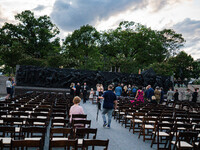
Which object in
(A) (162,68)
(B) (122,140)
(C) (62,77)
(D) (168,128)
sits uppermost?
(A) (162,68)

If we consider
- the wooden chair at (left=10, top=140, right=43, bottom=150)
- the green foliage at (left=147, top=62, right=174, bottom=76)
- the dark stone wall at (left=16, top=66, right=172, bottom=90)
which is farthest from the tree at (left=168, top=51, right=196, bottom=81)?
the wooden chair at (left=10, top=140, right=43, bottom=150)

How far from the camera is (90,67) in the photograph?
46750 mm

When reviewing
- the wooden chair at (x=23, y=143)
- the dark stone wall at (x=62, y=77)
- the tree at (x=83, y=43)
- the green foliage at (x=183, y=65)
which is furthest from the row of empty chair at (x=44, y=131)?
the green foliage at (x=183, y=65)

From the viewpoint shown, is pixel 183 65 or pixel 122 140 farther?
pixel 183 65

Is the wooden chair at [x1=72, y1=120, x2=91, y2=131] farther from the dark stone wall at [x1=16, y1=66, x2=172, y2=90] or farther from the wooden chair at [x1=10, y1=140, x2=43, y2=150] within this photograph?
the dark stone wall at [x1=16, y1=66, x2=172, y2=90]

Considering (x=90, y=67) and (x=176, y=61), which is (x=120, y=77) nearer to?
(x=90, y=67)

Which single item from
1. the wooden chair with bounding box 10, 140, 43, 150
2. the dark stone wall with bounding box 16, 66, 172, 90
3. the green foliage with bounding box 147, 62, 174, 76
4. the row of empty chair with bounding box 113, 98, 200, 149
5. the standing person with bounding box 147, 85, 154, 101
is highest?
the green foliage with bounding box 147, 62, 174, 76

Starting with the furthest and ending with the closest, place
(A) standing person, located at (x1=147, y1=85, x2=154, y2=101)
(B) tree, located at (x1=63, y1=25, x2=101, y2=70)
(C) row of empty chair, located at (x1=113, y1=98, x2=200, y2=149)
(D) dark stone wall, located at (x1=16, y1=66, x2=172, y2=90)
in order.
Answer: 1. (B) tree, located at (x1=63, y1=25, x2=101, y2=70)
2. (D) dark stone wall, located at (x1=16, y1=66, x2=172, y2=90)
3. (A) standing person, located at (x1=147, y1=85, x2=154, y2=101)
4. (C) row of empty chair, located at (x1=113, y1=98, x2=200, y2=149)

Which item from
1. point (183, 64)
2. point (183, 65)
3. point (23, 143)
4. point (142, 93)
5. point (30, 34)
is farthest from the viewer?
point (183, 65)

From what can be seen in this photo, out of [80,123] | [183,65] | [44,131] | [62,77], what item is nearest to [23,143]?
[44,131]

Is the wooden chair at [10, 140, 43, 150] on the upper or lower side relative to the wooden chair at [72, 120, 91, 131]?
upper

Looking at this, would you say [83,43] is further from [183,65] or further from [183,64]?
[183,65]

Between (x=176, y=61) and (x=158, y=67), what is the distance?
16330mm

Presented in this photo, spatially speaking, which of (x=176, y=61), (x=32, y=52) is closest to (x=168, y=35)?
(x=176, y=61)
